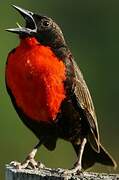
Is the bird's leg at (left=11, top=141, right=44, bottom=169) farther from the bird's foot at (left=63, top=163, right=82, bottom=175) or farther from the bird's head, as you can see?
the bird's head

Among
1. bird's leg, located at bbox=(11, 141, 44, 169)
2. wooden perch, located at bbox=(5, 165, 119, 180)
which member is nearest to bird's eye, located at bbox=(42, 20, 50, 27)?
bird's leg, located at bbox=(11, 141, 44, 169)

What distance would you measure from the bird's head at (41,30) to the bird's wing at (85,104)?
27cm

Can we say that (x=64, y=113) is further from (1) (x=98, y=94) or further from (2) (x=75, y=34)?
(2) (x=75, y=34)

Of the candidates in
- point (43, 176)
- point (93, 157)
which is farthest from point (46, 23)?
point (43, 176)

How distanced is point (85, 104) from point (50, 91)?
476 mm

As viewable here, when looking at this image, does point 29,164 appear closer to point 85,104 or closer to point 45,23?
point 85,104

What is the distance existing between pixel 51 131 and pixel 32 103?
0.43m

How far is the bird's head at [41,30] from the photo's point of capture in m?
11.2

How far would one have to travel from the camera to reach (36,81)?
429 inches

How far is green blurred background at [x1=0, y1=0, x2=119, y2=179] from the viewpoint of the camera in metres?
20.1

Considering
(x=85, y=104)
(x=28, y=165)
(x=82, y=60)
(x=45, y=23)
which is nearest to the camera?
(x=28, y=165)

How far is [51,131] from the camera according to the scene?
1126 cm

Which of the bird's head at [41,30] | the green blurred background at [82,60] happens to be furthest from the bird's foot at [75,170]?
the green blurred background at [82,60]

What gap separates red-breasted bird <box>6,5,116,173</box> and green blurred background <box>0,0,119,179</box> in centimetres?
527
